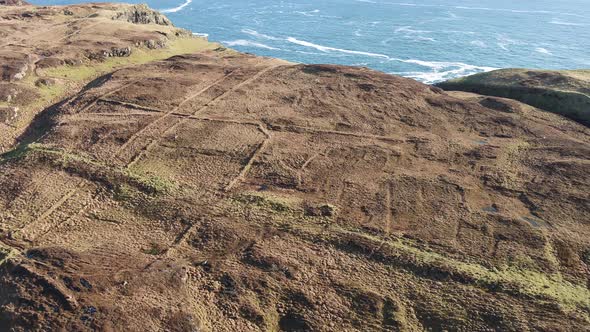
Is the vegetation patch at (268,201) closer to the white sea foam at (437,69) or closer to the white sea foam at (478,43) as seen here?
the white sea foam at (437,69)

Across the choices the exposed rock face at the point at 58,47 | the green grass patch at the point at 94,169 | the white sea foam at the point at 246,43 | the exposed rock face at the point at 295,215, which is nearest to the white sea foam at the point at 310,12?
the white sea foam at the point at 246,43

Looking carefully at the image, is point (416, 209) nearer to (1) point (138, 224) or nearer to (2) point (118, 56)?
(1) point (138, 224)

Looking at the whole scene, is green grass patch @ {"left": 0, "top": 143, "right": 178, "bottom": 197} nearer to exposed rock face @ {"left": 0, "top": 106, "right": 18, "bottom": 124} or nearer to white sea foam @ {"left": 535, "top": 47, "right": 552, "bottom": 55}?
exposed rock face @ {"left": 0, "top": 106, "right": 18, "bottom": 124}

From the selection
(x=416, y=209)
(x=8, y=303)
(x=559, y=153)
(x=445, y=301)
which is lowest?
(x=8, y=303)

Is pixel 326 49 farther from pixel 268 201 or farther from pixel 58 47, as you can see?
pixel 268 201

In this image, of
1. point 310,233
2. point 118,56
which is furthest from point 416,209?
point 118,56

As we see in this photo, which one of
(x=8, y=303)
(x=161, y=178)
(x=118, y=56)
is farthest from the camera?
(x=118, y=56)
